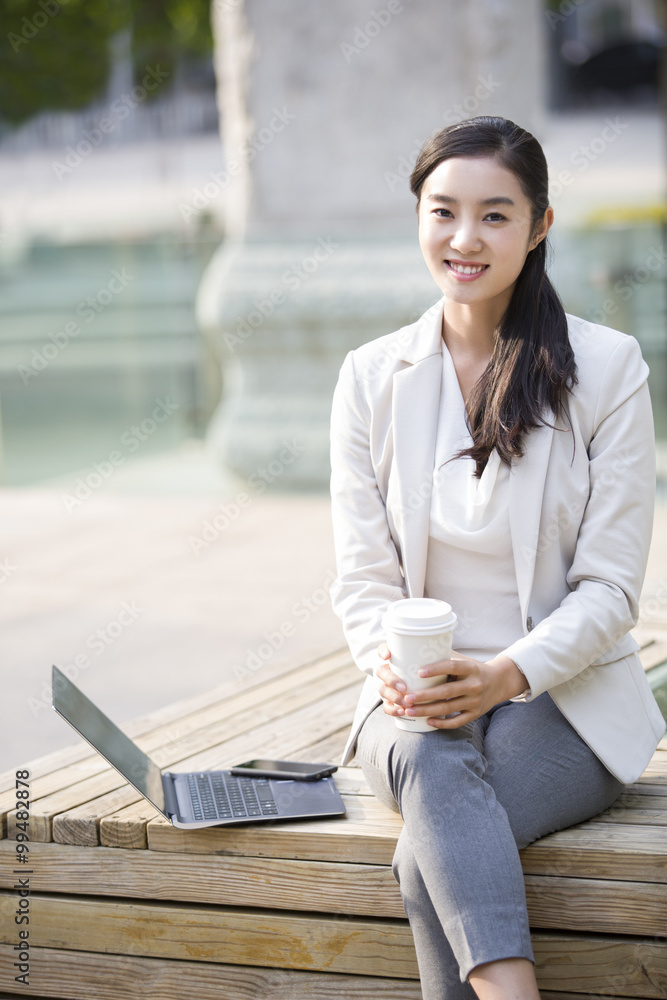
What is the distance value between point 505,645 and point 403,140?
14.9 feet

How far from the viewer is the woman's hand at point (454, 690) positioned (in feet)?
6.76

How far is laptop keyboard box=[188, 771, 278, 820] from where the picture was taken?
2.36 metres

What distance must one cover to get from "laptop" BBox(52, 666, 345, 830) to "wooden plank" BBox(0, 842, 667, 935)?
0.28 ft

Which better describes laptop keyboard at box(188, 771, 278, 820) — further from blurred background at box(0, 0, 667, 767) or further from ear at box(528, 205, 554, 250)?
ear at box(528, 205, 554, 250)

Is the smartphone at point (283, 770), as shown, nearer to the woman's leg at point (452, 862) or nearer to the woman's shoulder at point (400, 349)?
the woman's leg at point (452, 862)

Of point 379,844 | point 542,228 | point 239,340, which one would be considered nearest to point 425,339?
point 542,228

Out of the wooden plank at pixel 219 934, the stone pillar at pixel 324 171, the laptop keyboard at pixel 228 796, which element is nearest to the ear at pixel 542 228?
the laptop keyboard at pixel 228 796

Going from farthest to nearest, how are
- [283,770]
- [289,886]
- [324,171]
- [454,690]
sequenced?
1. [324,171]
2. [283,770]
3. [289,886]
4. [454,690]

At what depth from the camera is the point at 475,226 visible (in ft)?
7.48

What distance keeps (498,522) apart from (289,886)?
0.82 meters

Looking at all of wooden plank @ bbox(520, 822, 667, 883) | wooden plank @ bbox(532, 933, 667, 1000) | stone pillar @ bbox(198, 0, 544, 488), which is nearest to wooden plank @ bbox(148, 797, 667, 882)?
wooden plank @ bbox(520, 822, 667, 883)

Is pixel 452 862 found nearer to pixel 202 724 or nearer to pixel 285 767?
pixel 285 767

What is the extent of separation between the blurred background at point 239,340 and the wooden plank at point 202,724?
9.3 inches

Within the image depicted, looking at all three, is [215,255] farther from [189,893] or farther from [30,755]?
[189,893]
